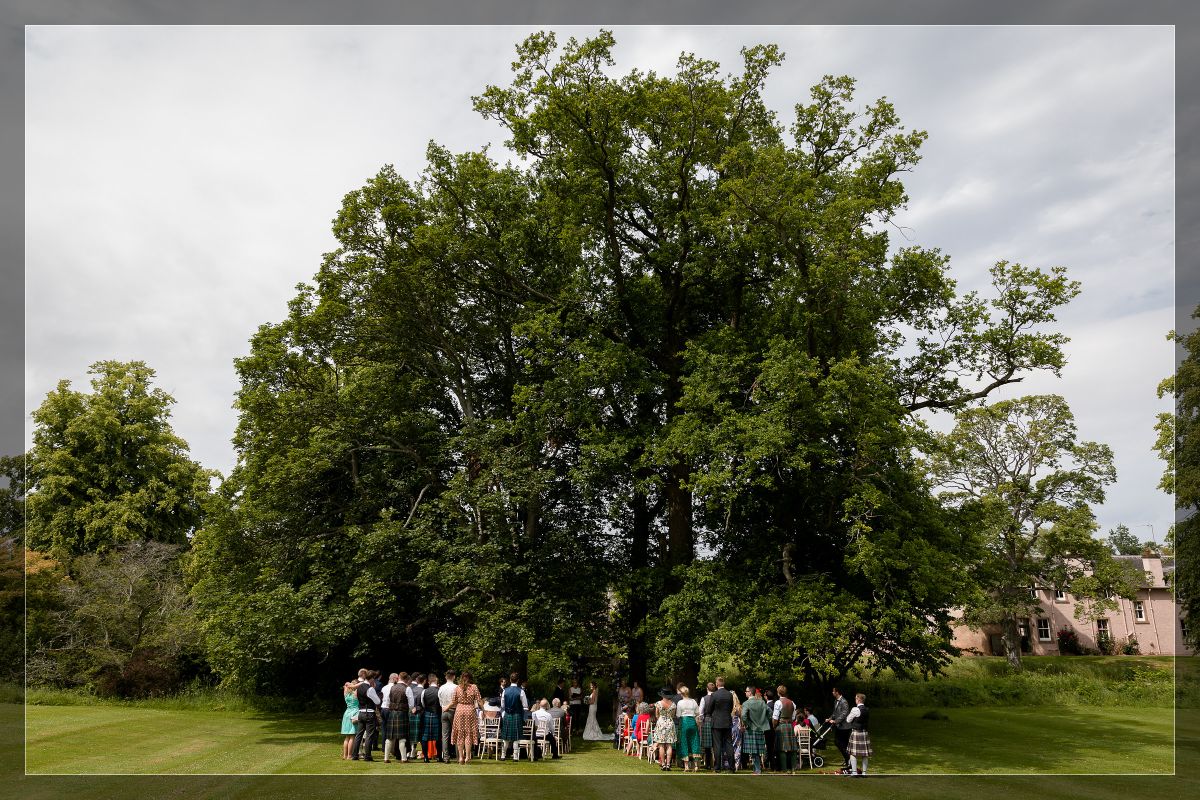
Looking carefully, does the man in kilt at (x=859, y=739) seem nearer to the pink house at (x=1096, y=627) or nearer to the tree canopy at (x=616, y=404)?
the tree canopy at (x=616, y=404)

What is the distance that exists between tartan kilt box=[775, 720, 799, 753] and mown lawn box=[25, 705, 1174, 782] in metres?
1.88

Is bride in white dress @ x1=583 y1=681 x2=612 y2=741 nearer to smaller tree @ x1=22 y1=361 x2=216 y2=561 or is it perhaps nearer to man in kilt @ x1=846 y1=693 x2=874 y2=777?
man in kilt @ x1=846 y1=693 x2=874 y2=777

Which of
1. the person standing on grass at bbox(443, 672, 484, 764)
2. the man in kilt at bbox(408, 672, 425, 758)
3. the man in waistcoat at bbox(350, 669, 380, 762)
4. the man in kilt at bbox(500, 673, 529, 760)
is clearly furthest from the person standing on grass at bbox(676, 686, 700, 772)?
the man in waistcoat at bbox(350, 669, 380, 762)

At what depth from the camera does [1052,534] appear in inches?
1593

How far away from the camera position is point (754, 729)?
16031mm

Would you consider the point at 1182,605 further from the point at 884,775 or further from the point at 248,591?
the point at 248,591

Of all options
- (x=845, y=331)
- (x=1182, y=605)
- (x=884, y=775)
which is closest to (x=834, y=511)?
(x=845, y=331)

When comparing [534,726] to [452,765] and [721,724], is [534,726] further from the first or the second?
[721,724]

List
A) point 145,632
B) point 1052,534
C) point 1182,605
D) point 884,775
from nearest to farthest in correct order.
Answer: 1. point 884,775
2. point 145,632
3. point 1182,605
4. point 1052,534

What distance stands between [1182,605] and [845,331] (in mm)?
26572

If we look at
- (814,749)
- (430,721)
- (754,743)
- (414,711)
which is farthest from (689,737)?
(414,711)

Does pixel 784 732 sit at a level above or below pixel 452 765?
above

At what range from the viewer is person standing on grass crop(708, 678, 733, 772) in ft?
52.4

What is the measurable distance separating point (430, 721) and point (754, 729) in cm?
683
